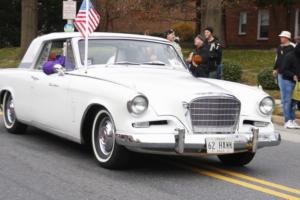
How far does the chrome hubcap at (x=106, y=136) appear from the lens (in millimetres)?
7199

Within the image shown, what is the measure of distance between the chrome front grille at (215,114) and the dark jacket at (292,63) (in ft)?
17.1

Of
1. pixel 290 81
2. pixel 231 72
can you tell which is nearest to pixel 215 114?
pixel 290 81

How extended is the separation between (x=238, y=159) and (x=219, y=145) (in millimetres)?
1095

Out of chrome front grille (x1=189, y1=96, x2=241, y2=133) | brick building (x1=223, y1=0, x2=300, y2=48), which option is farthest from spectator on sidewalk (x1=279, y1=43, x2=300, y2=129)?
brick building (x1=223, y1=0, x2=300, y2=48)

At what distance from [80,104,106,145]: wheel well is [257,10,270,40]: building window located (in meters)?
31.3

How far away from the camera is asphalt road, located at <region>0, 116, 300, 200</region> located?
620 centimetres

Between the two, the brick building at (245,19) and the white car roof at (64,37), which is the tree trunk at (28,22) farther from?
the white car roof at (64,37)

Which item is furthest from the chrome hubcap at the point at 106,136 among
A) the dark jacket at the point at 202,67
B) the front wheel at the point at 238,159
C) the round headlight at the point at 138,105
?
the dark jacket at the point at 202,67

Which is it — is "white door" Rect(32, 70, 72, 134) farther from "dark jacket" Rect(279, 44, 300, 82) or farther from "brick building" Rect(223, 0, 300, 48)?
"brick building" Rect(223, 0, 300, 48)

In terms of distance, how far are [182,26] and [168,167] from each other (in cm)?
3562

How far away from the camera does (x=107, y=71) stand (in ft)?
25.8

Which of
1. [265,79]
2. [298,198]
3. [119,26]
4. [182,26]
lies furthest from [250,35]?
[298,198]

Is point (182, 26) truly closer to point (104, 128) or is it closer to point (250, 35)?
point (250, 35)

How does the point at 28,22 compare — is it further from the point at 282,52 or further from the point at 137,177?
the point at 137,177
